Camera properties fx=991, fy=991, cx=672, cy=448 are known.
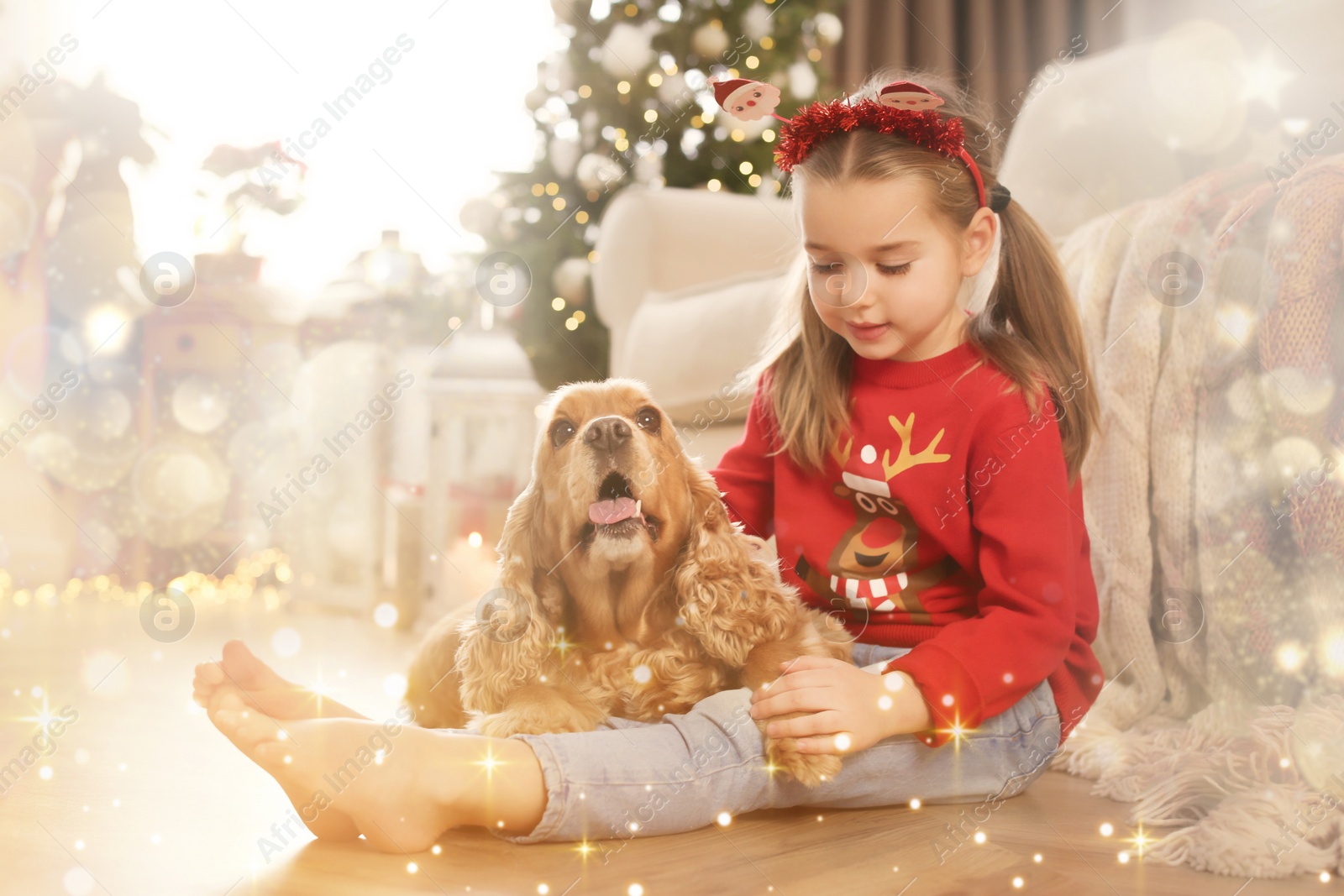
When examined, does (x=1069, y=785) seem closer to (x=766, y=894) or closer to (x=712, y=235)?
(x=766, y=894)

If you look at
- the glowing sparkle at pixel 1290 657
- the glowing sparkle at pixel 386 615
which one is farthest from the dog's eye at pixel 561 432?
the glowing sparkle at pixel 386 615

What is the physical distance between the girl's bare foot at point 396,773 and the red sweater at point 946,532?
0.41 m

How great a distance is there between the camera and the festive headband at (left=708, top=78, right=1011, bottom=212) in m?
1.13

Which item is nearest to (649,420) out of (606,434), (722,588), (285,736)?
(606,434)

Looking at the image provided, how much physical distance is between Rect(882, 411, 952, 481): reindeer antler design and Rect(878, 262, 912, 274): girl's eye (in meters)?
0.18

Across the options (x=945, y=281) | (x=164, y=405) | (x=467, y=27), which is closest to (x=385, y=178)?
→ (x=467, y=27)

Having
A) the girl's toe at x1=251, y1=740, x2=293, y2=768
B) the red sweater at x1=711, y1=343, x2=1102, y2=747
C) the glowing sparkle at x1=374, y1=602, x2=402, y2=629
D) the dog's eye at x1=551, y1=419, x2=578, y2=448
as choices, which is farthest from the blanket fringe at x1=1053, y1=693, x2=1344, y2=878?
the glowing sparkle at x1=374, y1=602, x2=402, y2=629

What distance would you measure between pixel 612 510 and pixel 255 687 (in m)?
0.41

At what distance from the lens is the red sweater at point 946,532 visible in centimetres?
107

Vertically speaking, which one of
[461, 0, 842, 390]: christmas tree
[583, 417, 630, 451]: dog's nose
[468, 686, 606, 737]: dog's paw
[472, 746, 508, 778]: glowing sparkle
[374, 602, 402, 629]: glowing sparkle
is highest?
[461, 0, 842, 390]: christmas tree

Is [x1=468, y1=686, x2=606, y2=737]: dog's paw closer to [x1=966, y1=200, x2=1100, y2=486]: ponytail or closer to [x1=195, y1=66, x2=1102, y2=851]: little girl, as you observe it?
[x1=195, y1=66, x2=1102, y2=851]: little girl

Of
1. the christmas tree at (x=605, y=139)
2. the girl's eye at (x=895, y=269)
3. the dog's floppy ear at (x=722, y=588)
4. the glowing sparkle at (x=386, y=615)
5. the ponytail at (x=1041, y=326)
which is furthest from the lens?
the christmas tree at (x=605, y=139)

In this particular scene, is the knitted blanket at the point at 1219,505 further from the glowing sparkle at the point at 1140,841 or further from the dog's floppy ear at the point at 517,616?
the dog's floppy ear at the point at 517,616

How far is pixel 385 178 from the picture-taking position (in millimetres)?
2889
